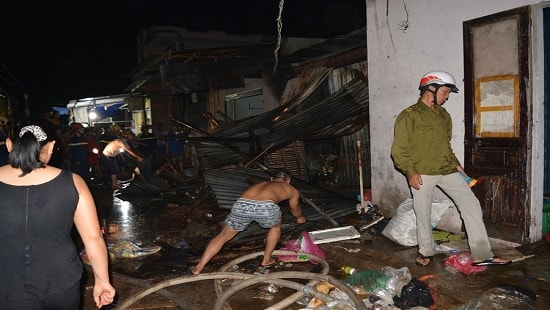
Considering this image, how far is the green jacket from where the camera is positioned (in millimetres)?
4348

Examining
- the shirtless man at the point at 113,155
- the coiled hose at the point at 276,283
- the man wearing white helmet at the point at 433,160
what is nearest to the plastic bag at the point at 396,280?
the coiled hose at the point at 276,283

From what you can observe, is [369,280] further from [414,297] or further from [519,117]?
[519,117]

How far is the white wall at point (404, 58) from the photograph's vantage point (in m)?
5.02

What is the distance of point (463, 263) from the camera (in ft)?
13.9

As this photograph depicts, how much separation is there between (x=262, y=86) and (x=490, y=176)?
9714mm

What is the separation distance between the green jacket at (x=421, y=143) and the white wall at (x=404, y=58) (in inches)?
35.9

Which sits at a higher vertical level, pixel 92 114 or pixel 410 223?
pixel 92 114

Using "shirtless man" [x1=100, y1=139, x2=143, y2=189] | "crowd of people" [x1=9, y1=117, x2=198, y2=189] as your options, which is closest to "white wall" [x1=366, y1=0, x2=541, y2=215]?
"crowd of people" [x1=9, y1=117, x2=198, y2=189]

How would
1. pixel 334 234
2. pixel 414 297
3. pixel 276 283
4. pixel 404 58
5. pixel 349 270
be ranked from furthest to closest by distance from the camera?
pixel 404 58, pixel 334 234, pixel 349 270, pixel 276 283, pixel 414 297

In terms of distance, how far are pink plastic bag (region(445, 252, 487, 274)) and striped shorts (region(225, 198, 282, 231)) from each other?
2.10m

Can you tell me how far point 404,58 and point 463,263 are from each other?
3179 mm

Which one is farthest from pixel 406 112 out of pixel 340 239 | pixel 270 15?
pixel 270 15

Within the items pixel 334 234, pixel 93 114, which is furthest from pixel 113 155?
pixel 93 114

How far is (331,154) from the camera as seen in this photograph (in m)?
9.98
